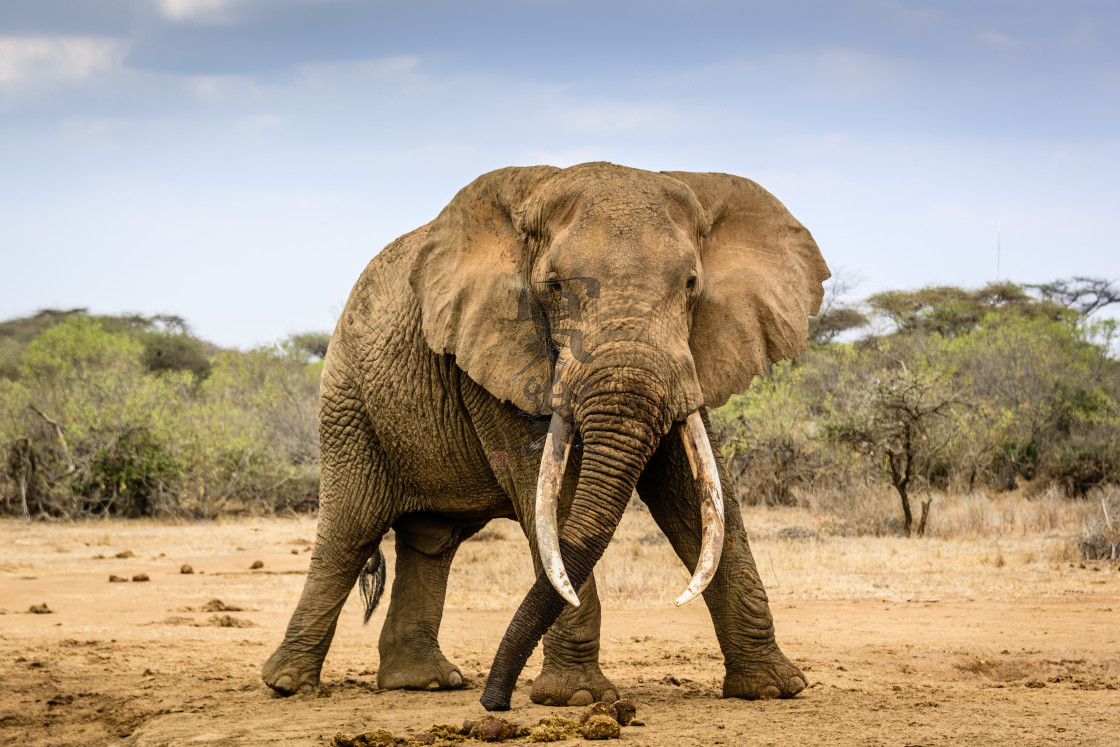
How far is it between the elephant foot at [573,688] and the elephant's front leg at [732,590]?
0.63 meters

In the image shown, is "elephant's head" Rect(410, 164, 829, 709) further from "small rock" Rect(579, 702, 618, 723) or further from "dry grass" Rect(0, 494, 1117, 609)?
"dry grass" Rect(0, 494, 1117, 609)

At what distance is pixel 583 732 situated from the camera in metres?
4.82

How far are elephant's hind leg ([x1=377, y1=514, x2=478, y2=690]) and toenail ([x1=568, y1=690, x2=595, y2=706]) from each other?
179cm

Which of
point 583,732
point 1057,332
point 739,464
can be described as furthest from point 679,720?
point 1057,332

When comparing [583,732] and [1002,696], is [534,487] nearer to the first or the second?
[583,732]

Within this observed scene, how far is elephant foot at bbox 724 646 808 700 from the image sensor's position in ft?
18.6

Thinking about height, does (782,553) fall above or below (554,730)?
below

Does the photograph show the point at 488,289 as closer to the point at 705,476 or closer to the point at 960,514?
the point at 705,476

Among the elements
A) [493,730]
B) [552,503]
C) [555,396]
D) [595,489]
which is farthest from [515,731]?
[555,396]

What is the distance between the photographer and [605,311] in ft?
15.9

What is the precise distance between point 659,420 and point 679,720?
1.42 metres

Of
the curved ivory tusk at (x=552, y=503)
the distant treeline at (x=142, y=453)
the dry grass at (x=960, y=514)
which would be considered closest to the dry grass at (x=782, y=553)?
the dry grass at (x=960, y=514)

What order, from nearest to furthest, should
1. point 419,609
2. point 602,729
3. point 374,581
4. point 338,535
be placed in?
point 602,729, point 338,535, point 419,609, point 374,581

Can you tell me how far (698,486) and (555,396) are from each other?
2.43 feet
